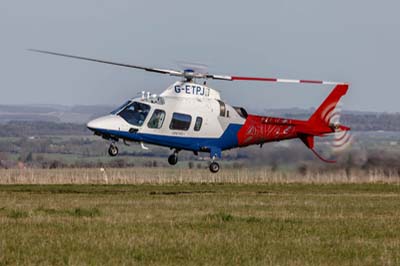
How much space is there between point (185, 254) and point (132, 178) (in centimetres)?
3647

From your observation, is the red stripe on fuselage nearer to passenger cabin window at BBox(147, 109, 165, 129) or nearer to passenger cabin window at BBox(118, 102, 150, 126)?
passenger cabin window at BBox(147, 109, 165, 129)

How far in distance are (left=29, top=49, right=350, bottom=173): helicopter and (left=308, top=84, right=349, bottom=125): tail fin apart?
0.75 meters

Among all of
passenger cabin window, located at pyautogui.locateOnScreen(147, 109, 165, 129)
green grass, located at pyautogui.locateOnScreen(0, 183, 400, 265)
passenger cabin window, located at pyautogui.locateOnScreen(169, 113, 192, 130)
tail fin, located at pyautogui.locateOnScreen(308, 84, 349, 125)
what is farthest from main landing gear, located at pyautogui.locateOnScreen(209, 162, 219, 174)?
tail fin, located at pyautogui.locateOnScreen(308, 84, 349, 125)

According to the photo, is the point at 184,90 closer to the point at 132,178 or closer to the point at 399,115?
the point at 132,178

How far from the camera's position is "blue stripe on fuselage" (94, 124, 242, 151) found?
139 ft

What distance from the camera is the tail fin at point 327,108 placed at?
154 feet

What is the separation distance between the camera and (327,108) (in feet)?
156

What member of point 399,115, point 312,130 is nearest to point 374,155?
point 312,130

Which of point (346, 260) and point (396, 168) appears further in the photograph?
point (396, 168)

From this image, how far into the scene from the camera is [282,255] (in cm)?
2122

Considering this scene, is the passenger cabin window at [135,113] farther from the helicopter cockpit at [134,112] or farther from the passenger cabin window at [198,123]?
the passenger cabin window at [198,123]

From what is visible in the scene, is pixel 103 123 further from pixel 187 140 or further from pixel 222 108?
pixel 222 108

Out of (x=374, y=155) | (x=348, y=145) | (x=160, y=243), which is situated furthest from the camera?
(x=374, y=155)

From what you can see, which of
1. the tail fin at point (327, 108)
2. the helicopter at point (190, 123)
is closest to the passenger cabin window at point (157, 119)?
the helicopter at point (190, 123)
